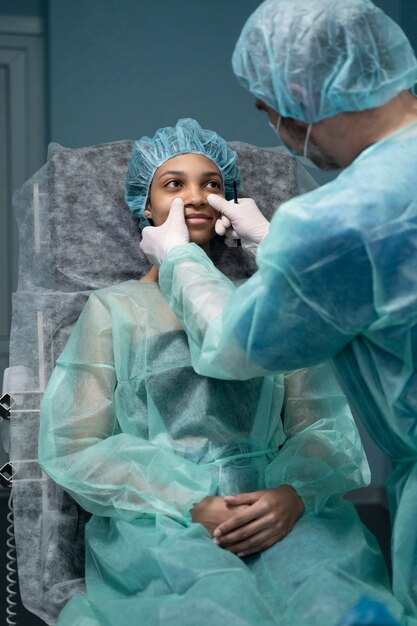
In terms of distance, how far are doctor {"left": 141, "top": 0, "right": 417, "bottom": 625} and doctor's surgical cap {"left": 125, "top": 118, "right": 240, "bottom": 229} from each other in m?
0.53

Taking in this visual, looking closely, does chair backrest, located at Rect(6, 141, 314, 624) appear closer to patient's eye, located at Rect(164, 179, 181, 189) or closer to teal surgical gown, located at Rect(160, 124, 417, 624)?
patient's eye, located at Rect(164, 179, 181, 189)

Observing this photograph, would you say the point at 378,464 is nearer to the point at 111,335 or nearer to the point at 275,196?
the point at 275,196

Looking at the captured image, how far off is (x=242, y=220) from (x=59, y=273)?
0.46 metres

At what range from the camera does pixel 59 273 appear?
6.73 ft

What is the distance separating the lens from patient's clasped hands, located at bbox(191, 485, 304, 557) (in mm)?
1602

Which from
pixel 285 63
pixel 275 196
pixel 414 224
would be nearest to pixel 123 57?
pixel 275 196

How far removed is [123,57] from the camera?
3.57 m

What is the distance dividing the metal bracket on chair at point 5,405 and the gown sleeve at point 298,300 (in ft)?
2.12

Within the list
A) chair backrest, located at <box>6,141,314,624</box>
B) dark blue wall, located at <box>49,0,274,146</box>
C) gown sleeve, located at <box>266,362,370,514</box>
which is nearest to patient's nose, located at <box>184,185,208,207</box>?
chair backrest, located at <box>6,141,314,624</box>

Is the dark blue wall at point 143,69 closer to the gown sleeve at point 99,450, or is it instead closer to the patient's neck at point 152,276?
the patient's neck at point 152,276

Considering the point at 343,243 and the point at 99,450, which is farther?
the point at 99,450

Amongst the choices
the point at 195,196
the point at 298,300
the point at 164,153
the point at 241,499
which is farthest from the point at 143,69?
the point at 298,300

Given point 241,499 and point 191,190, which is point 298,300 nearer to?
point 241,499

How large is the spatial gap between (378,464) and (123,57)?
199cm
